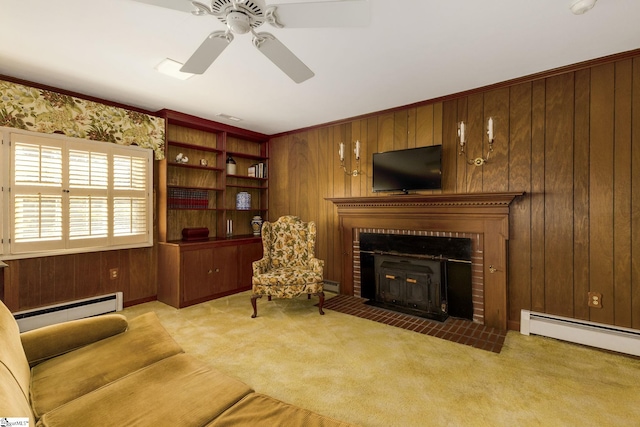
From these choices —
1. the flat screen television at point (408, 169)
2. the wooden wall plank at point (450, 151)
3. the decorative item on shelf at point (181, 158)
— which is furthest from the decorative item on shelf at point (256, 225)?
the wooden wall plank at point (450, 151)

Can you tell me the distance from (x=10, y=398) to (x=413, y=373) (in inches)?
84.9

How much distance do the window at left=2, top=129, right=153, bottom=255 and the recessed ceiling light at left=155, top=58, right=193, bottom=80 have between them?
4.64 ft

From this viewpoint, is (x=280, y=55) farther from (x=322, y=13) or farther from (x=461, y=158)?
(x=461, y=158)

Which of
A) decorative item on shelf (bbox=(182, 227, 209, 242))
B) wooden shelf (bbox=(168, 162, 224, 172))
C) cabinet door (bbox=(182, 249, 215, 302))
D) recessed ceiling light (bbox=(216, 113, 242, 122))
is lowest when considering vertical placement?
cabinet door (bbox=(182, 249, 215, 302))

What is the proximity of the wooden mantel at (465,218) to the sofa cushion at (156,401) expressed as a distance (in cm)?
271

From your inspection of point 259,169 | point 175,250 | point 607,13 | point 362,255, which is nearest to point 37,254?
point 175,250

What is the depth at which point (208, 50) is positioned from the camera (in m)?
1.81

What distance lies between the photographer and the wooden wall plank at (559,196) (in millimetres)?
2705

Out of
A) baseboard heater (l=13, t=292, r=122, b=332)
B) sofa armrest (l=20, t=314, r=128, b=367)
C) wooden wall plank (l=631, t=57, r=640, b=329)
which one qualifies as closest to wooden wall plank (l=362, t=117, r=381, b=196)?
wooden wall plank (l=631, t=57, r=640, b=329)

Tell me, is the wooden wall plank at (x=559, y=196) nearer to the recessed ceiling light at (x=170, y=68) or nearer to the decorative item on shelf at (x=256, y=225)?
the recessed ceiling light at (x=170, y=68)

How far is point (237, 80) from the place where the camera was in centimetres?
294

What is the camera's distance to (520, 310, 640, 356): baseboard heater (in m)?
2.44

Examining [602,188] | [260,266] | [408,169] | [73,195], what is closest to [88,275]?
[73,195]

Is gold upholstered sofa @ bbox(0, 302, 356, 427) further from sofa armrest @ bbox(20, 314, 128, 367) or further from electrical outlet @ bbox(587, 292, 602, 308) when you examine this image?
electrical outlet @ bbox(587, 292, 602, 308)
